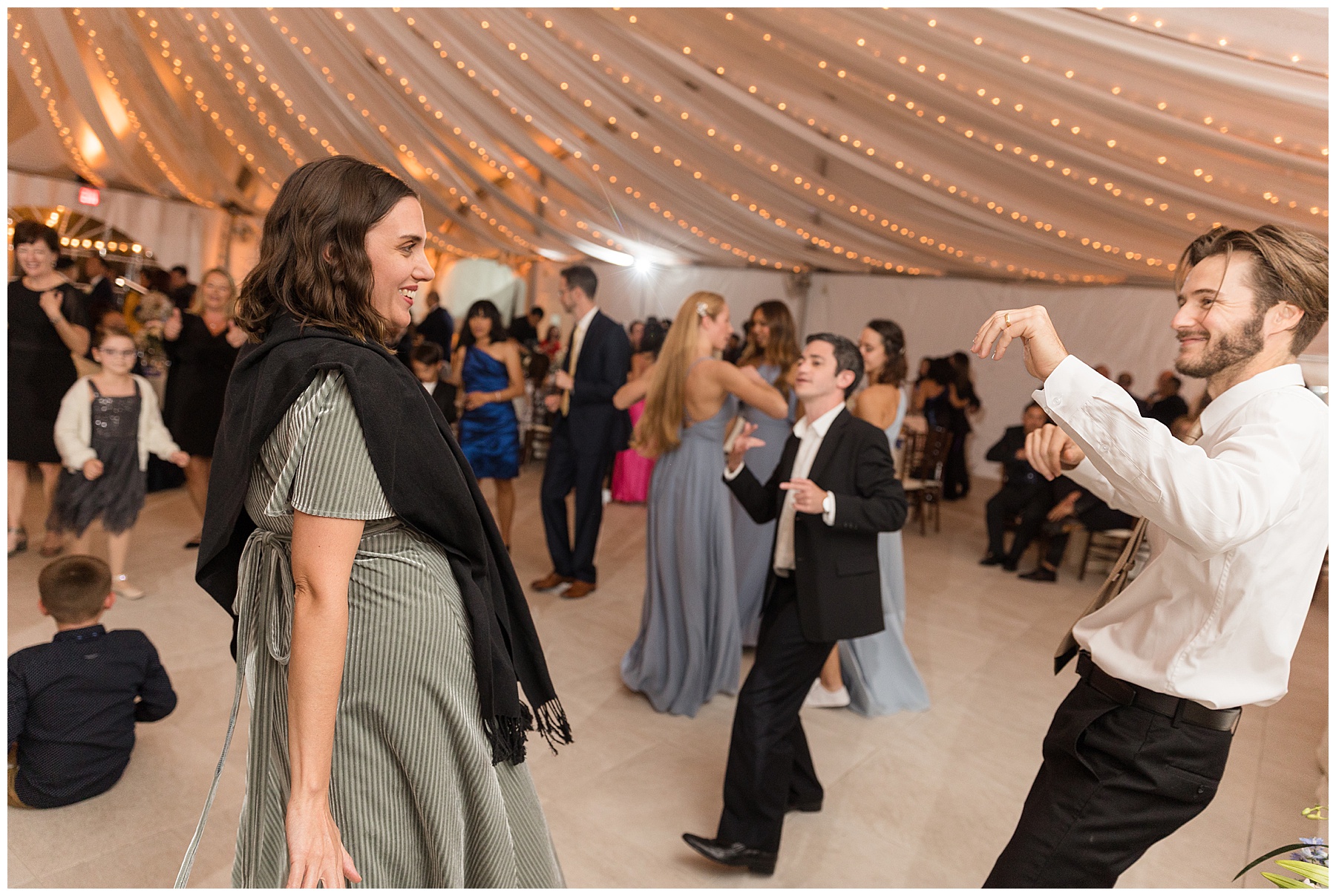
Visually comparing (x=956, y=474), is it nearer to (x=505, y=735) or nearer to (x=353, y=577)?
(x=505, y=735)

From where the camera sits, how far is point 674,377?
3.67 meters

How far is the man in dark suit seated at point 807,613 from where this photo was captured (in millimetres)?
2406

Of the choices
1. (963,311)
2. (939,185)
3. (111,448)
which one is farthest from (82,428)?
(963,311)

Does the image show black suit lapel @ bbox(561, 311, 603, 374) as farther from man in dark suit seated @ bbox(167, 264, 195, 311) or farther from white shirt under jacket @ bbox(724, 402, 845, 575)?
man in dark suit seated @ bbox(167, 264, 195, 311)

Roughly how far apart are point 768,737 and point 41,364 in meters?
4.37

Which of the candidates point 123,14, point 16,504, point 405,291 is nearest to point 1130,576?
point 405,291

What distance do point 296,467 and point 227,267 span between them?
424 inches

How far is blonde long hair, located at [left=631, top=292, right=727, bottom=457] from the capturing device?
11.8ft

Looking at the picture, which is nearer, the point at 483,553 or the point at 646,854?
the point at 483,553

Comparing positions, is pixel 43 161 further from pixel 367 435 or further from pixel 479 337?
pixel 367 435

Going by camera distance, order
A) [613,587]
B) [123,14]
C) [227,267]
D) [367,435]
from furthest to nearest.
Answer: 1. [227,267]
2. [123,14]
3. [613,587]
4. [367,435]

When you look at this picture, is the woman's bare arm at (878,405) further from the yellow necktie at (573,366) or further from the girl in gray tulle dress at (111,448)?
the girl in gray tulle dress at (111,448)

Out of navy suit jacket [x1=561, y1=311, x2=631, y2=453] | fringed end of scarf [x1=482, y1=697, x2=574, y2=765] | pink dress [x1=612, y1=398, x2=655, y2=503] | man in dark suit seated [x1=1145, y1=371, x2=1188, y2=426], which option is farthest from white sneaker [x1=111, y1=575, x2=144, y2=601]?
man in dark suit seated [x1=1145, y1=371, x2=1188, y2=426]

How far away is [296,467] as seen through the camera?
121 cm
